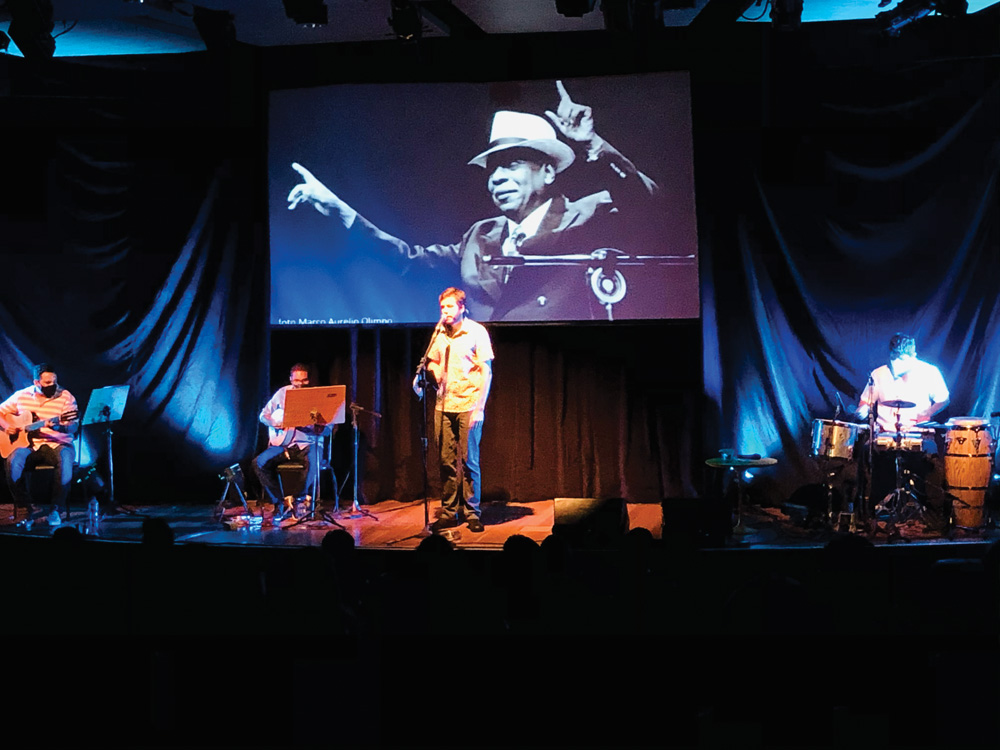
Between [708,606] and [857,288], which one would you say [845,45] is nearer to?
[857,288]

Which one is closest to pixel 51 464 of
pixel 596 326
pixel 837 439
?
pixel 596 326

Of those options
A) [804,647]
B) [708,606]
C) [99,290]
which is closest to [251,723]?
[804,647]

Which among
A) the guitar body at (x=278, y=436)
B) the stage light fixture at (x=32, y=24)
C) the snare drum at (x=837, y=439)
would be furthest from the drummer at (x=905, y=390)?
the stage light fixture at (x=32, y=24)

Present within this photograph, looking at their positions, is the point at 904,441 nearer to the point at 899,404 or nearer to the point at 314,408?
the point at 899,404

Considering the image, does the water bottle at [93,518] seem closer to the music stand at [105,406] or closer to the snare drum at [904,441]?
the music stand at [105,406]

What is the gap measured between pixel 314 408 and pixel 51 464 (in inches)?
95.7

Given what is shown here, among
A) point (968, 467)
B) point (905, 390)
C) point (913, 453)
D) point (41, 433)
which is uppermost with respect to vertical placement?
point (905, 390)

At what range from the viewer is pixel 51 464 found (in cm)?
836

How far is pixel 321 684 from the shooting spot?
2.48 m

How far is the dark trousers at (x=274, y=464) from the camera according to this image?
8297mm

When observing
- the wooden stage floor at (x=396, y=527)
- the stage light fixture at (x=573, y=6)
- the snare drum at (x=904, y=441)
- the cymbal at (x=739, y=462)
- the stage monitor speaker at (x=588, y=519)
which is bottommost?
the wooden stage floor at (x=396, y=527)

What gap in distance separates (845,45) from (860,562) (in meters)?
5.49

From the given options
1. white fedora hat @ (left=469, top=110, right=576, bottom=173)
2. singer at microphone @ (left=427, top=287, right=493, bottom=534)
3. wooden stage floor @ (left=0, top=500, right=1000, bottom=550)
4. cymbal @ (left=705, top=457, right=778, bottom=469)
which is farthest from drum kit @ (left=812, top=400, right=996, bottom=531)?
white fedora hat @ (left=469, top=110, right=576, bottom=173)

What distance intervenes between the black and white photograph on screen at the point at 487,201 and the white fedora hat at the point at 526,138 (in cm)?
1
